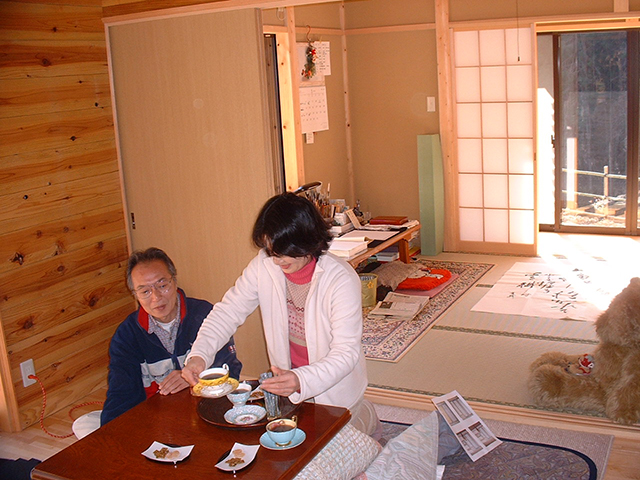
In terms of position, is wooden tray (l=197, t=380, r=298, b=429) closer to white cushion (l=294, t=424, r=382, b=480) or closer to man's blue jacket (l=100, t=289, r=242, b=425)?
white cushion (l=294, t=424, r=382, b=480)

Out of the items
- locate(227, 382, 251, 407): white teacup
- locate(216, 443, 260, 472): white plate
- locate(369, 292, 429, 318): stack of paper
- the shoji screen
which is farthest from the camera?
the shoji screen

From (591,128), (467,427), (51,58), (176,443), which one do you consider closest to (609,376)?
(467,427)

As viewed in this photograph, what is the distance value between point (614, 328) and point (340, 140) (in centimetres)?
376

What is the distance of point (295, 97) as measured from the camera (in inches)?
211

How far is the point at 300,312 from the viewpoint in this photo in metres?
2.24

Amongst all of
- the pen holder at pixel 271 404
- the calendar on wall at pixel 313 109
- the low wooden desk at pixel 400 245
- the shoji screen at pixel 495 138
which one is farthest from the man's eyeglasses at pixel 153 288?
the shoji screen at pixel 495 138

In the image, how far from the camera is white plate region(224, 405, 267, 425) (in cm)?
188

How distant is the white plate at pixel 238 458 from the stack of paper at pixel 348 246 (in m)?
2.70

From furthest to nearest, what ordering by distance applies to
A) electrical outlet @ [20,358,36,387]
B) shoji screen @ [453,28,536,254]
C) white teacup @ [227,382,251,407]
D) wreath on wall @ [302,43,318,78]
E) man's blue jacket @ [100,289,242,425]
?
shoji screen @ [453,28,536,254] → wreath on wall @ [302,43,318,78] → electrical outlet @ [20,358,36,387] → man's blue jacket @ [100,289,242,425] → white teacup @ [227,382,251,407]

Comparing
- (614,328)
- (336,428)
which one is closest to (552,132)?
(614,328)

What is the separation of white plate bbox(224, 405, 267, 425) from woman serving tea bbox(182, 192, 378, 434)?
10 cm

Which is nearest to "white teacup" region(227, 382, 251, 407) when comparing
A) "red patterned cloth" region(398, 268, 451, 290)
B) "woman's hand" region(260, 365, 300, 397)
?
"woman's hand" region(260, 365, 300, 397)

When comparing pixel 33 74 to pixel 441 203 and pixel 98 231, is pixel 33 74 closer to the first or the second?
pixel 98 231

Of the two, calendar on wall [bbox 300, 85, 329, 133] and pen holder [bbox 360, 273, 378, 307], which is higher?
calendar on wall [bbox 300, 85, 329, 133]
